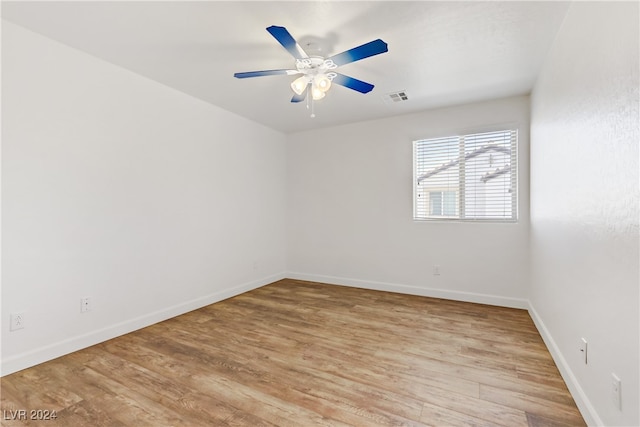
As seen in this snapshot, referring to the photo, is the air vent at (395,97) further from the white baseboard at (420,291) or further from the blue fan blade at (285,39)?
the white baseboard at (420,291)

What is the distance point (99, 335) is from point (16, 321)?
1.97ft

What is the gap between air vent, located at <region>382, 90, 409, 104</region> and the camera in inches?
129

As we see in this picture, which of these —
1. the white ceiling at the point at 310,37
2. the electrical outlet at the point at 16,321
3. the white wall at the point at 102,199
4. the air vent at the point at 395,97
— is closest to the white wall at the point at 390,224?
the air vent at the point at 395,97

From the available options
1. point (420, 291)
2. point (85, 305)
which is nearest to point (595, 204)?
point (420, 291)

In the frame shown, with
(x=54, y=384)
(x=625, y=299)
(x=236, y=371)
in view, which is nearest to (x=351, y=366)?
(x=236, y=371)

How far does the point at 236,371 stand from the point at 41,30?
2.85 m

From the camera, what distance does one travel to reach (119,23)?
81.2 inches

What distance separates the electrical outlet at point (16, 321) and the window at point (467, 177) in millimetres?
3981

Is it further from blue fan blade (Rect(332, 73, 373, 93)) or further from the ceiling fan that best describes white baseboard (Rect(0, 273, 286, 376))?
blue fan blade (Rect(332, 73, 373, 93))

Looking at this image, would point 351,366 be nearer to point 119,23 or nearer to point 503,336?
point 503,336

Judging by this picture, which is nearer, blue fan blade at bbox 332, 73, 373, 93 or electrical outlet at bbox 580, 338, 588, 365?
electrical outlet at bbox 580, 338, 588, 365

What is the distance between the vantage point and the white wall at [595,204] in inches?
46.8

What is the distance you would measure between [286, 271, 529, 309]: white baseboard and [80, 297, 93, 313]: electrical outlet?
2.88 m

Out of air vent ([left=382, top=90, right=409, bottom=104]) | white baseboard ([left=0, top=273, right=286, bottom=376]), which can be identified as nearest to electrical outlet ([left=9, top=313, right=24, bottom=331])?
white baseboard ([left=0, top=273, right=286, bottom=376])
